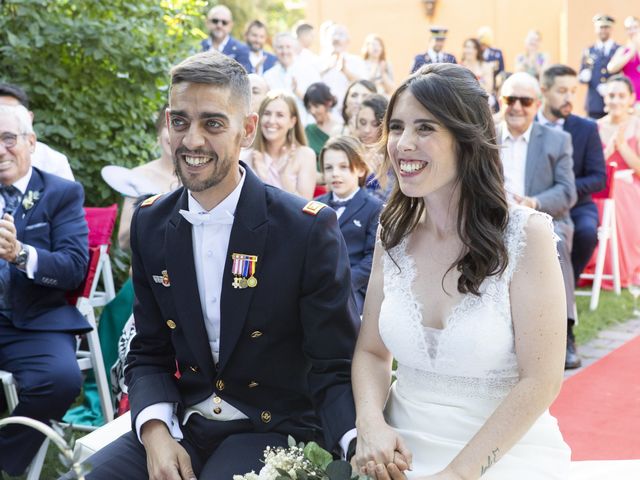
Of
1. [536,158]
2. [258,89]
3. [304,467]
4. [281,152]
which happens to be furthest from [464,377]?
[258,89]

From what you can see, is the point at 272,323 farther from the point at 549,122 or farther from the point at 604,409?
the point at 549,122

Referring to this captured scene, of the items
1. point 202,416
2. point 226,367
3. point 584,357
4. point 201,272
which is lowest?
point 584,357

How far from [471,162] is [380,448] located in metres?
0.89

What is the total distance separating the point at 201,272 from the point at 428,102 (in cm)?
91

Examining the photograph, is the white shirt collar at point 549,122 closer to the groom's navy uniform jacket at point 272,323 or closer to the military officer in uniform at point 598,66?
the groom's navy uniform jacket at point 272,323

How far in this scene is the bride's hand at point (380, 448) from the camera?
8.37 ft

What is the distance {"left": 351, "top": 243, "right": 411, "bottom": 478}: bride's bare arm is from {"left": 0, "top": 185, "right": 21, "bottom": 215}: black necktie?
7.27ft

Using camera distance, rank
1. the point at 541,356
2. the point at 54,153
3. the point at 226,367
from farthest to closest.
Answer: the point at 54,153
the point at 226,367
the point at 541,356

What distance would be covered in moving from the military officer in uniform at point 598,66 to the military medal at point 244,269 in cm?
1179

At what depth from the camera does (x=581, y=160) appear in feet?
23.8

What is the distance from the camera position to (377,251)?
9.89 ft

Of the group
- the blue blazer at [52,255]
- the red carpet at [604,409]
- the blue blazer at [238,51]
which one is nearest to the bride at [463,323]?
the red carpet at [604,409]

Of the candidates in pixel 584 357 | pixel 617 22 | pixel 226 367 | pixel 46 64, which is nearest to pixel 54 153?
pixel 46 64

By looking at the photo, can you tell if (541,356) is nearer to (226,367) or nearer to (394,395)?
(394,395)
